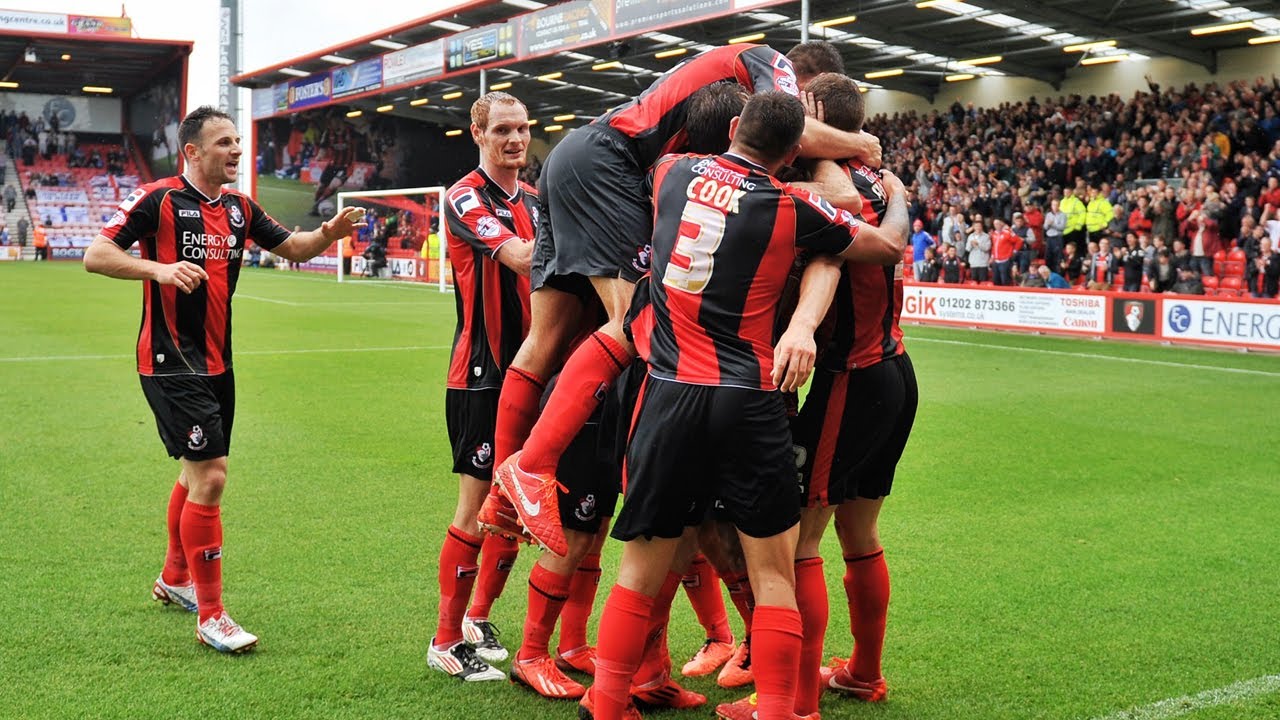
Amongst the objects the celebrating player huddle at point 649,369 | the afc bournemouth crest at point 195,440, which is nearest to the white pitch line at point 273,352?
the celebrating player huddle at point 649,369

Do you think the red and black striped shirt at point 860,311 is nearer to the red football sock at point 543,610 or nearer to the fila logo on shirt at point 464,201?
the red football sock at point 543,610

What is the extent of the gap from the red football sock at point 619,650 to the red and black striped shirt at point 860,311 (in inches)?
42.2

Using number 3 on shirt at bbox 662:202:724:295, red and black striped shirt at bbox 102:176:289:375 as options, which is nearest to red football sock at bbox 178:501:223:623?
red and black striped shirt at bbox 102:176:289:375

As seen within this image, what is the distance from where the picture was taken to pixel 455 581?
4336 millimetres

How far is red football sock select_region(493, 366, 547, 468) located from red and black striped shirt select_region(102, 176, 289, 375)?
1368mm

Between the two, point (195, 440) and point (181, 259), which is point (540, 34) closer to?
point (181, 259)

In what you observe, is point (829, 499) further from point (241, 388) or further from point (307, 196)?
point (307, 196)

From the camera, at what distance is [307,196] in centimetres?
5209

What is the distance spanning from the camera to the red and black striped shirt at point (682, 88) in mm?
3859

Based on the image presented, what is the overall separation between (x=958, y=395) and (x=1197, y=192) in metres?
12.5

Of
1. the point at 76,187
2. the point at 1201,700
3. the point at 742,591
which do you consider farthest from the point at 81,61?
the point at 1201,700

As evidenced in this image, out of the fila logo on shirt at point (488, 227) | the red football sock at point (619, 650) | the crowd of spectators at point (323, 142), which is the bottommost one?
the red football sock at point (619, 650)

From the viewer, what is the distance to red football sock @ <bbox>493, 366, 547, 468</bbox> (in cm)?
410

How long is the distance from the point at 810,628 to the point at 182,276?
2.68 meters
